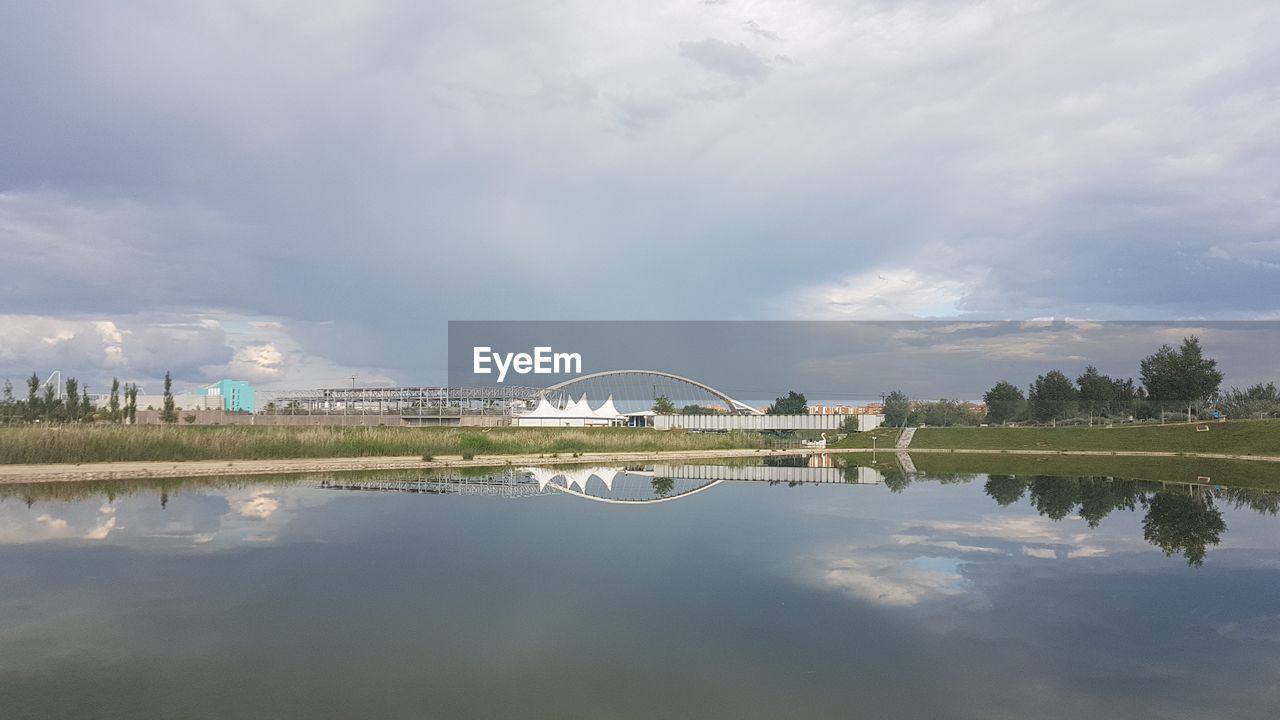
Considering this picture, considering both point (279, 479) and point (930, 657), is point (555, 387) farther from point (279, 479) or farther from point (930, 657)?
point (930, 657)

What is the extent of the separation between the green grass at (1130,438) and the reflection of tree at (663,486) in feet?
112

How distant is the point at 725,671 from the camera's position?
24.2ft

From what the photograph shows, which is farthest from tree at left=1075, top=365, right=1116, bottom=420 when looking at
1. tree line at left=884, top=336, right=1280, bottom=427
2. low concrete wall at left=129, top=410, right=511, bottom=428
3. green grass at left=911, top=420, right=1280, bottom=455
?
low concrete wall at left=129, top=410, right=511, bottom=428

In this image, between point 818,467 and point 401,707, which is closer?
point 401,707

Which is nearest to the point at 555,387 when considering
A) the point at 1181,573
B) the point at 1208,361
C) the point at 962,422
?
the point at 962,422

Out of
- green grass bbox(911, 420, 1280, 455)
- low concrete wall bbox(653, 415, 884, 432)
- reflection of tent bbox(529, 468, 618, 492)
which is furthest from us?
low concrete wall bbox(653, 415, 884, 432)

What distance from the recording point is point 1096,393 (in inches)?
2968

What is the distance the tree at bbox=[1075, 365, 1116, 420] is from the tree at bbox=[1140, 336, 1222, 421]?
1996cm

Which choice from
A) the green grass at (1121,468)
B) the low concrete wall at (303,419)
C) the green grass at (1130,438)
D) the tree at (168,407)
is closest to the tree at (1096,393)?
the green grass at (1130,438)

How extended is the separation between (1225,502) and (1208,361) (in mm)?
38472

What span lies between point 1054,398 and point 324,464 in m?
76.2

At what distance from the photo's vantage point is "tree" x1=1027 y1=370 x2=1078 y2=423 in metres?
78.6

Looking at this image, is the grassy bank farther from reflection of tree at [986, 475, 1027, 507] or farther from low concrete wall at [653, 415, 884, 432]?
low concrete wall at [653, 415, 884, 432]

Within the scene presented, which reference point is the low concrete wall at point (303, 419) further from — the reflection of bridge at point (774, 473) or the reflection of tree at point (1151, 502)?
the reflection of tree at point (1151, 502)
